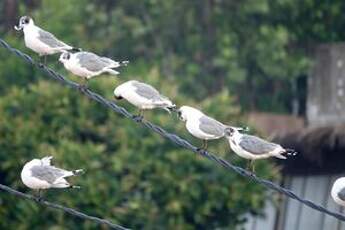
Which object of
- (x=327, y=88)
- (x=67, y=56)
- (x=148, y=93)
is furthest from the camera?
(x=327, y=88)

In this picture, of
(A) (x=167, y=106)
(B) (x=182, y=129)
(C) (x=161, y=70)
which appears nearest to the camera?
(A) (x=167, y=106)

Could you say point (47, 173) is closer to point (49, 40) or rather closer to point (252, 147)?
point (49, 40)

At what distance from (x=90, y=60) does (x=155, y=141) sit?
3.86 meters

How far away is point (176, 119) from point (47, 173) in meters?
3.92

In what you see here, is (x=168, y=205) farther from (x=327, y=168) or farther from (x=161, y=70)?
(x=161, y=70)

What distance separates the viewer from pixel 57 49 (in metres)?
10.3

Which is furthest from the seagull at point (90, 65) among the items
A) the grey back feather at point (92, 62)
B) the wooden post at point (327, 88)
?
the wooden post at point (327, 88)

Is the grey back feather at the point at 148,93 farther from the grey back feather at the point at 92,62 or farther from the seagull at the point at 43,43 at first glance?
the seagull at the point at 43,43

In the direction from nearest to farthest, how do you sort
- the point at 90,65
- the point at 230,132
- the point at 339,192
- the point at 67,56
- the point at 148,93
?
the point at 339,192
the point at 230,132
the point at 148,93
the point at 90,65
the point at 67,56

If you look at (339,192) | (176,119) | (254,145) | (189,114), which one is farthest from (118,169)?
(339,192)

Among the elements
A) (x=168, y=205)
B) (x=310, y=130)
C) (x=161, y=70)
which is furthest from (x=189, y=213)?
(x=161, y=70)

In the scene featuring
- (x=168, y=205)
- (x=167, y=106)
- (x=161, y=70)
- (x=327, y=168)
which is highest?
(x=161, y=70)

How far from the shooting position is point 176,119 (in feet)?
45.0

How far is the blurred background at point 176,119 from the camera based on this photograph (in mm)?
13719
